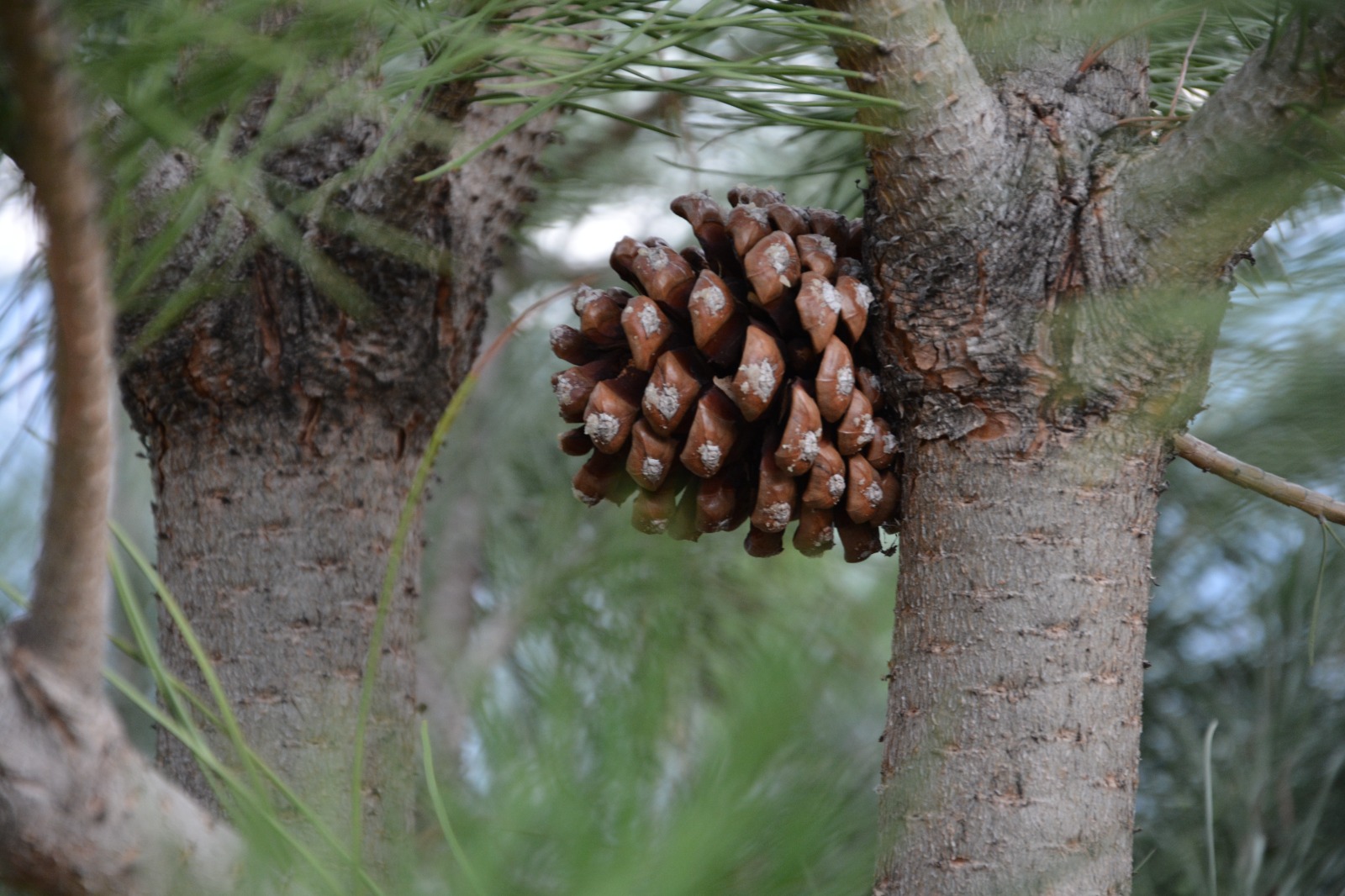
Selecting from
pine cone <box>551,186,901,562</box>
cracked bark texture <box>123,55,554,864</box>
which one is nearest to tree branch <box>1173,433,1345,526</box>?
pine cone <box>551,186,901,562</box>

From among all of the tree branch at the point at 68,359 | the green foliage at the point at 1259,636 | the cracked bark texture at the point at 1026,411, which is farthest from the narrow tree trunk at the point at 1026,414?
the tree branch at the point at 68,359

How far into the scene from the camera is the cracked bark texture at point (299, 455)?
0.65 metres

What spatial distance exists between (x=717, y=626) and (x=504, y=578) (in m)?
0.49

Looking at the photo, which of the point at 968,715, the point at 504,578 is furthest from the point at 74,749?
the point at 504,578

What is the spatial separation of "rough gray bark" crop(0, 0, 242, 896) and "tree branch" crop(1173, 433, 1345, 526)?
491mm

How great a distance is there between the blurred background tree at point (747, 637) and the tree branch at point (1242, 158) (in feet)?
0.16

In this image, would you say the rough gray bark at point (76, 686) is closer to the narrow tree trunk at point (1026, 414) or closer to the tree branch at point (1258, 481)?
the narrow tree trunk at point (1026, 414)

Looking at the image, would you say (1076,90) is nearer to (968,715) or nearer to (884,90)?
(884,90)

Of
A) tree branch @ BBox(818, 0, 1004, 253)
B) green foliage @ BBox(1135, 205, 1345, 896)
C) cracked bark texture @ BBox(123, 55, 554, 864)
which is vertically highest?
tree branch @ BBox(818, 0, 1004, 253)

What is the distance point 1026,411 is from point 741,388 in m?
0.14

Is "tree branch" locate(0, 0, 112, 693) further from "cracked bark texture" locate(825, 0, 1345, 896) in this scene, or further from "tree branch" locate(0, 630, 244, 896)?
"cracked bark texture" locate(825, 0, 1345, 896)

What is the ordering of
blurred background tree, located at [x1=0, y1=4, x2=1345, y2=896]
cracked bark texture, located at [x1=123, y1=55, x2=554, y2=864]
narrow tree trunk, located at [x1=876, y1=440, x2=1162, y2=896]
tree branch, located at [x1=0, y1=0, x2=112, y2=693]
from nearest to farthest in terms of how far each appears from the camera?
tree branch, located at [x1=0, y1=0, x2=112, y2=693] → blurred background tree, located at [x1=0, y1=4, x2=1345, y2=896] → narrow tree trunk, located at [x1=876, y1=440, x2=1162, y2=896] → cracked bark texture, located at [x1=123, y1=55, x2=554, y2=864]

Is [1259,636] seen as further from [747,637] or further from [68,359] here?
[68,359]

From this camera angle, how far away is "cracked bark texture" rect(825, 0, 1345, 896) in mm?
474
